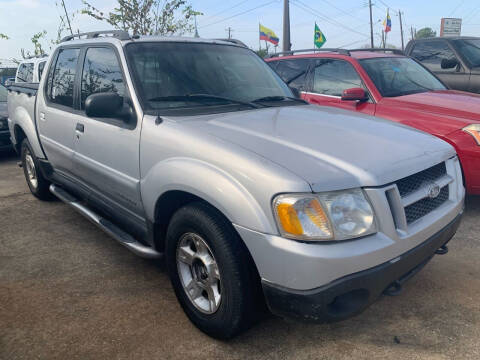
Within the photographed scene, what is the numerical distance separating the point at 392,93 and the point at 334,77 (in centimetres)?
81

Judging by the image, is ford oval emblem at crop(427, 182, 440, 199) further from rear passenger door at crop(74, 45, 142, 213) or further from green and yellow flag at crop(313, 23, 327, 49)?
green and yellow flag at crop(313, 23, 327, 49)

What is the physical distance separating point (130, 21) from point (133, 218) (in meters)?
11.7

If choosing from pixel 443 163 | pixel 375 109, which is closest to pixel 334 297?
pixel 443 163

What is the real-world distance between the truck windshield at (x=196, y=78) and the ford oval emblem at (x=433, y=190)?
4.41 feet

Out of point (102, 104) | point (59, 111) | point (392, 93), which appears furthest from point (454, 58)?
point (102, 104)

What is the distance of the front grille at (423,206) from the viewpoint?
2.24 metres

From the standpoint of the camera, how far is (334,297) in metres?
1.93

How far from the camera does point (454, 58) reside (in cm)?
732

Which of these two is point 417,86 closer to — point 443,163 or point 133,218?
point 443,163

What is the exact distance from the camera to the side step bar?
282 centimetres

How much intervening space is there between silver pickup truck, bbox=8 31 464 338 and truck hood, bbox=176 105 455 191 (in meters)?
0.01

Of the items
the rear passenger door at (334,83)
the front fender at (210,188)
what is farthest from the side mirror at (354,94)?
the front fender at (210,188)

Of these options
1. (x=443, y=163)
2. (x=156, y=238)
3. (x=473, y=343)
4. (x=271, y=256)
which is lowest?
(x=473, y=343)

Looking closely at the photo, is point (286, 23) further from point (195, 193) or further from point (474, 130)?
point (195, 193)
